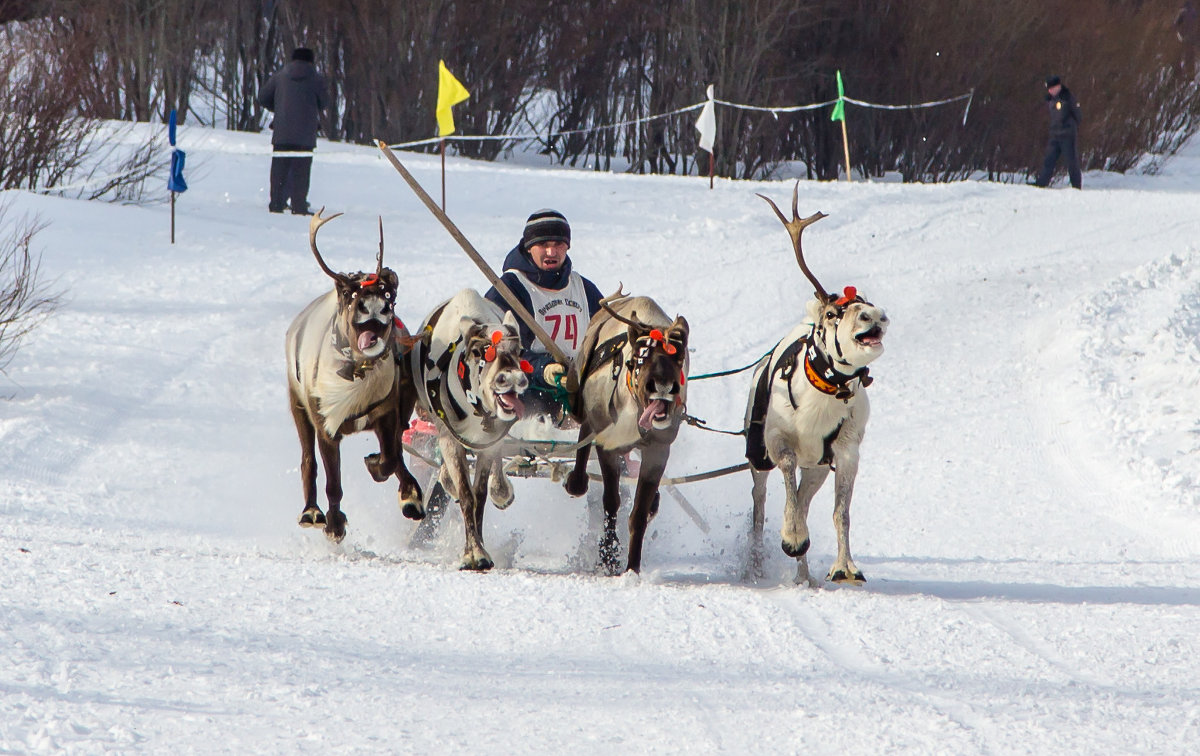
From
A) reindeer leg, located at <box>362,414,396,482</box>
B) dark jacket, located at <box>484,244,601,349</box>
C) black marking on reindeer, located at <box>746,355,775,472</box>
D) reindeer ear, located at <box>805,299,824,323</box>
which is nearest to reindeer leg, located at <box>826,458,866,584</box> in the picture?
black marking on reindeer, located at <box>746,355,775,472</box>

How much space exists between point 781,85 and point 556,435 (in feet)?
54.9

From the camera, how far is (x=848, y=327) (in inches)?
193

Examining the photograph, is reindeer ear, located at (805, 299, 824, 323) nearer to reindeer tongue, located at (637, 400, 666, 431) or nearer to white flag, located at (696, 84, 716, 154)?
reindeer tongue, located at (637, 400, 666, 431)

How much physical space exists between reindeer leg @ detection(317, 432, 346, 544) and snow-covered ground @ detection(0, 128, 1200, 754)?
156 millimetres

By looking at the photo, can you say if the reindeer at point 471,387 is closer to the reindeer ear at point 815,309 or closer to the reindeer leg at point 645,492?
the reindeer leg at point 645,492

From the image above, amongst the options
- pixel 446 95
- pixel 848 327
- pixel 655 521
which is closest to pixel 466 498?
pixel 848 327

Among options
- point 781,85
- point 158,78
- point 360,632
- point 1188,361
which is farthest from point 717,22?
point 360,632

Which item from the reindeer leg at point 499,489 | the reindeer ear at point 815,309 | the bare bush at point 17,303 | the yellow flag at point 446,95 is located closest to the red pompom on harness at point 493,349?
the reindeer leg at point 499,489

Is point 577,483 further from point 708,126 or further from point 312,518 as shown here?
point 708,126

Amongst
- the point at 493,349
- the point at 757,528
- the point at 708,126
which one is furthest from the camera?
the point at 708,126

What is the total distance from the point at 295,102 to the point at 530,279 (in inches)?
349

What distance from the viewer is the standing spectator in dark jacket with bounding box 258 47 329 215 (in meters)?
14.5

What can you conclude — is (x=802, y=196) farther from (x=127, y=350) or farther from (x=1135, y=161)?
(x=1135, y=161)

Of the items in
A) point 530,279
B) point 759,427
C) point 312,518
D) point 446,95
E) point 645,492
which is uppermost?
point 446,95
